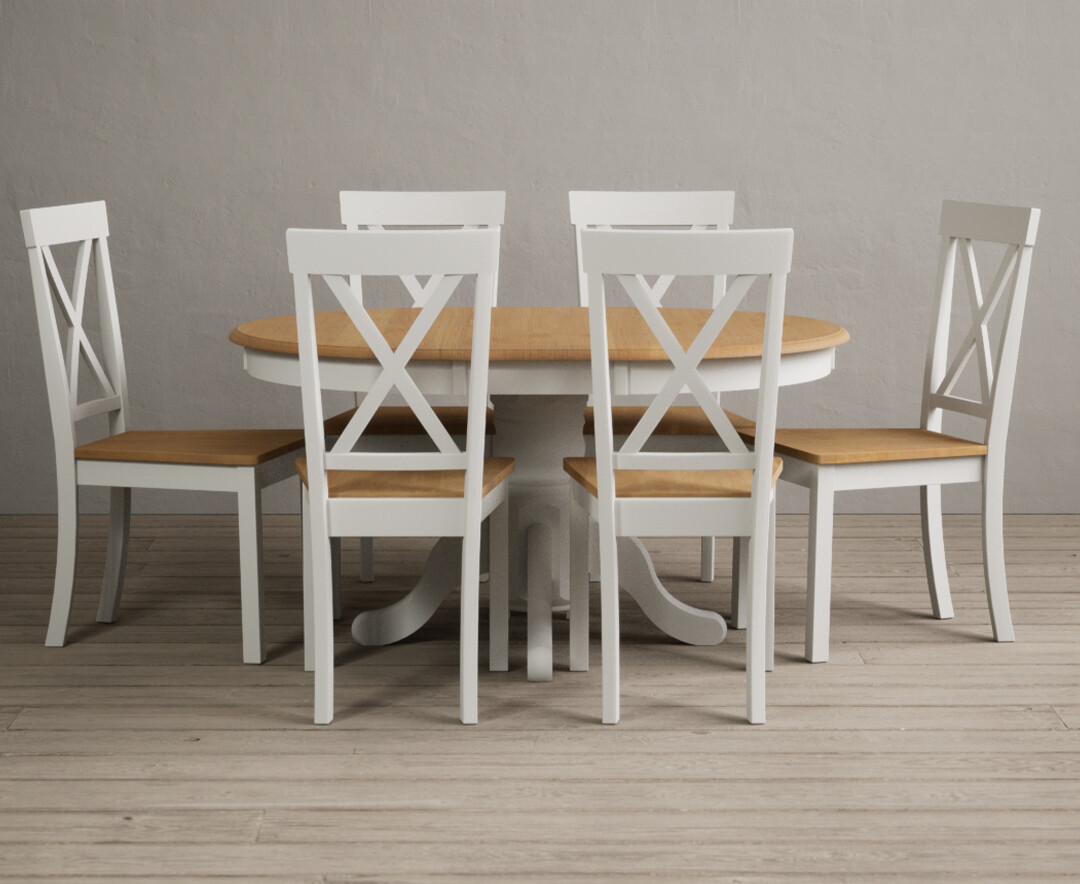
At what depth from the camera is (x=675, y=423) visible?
10.2 ft

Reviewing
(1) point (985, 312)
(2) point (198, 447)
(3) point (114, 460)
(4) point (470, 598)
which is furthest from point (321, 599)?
(1) point (985, 312)

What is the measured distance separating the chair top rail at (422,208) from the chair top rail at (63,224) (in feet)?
2.21

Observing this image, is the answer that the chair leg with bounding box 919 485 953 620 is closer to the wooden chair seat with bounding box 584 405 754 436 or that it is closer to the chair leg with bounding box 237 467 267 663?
the wooden chair seat with bounding box 584 405 754 436

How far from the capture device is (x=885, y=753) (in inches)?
92.7

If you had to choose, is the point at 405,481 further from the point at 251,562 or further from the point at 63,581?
the point at 63,581

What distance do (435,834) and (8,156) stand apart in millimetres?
3052

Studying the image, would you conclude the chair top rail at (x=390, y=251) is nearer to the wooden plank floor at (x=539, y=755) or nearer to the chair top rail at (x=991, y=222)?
the wooden plank floor at (x=539, y=755)

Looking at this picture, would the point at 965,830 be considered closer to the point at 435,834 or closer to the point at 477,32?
the point at 435,834

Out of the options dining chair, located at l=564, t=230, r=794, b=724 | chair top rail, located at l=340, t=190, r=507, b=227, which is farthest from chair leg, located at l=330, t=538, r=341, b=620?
chair top rail, located at l=340, t=190, r=507, b=227

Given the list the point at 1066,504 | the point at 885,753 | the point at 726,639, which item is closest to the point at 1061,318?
the point at 1066,504

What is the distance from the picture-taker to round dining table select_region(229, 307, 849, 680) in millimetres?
2512

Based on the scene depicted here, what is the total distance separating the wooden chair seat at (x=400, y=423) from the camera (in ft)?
10.0

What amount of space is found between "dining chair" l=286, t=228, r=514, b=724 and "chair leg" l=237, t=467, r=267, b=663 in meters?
0.28

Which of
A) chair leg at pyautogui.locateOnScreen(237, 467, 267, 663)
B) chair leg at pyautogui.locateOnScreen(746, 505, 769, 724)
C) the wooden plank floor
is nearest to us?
the wooden plank floor
